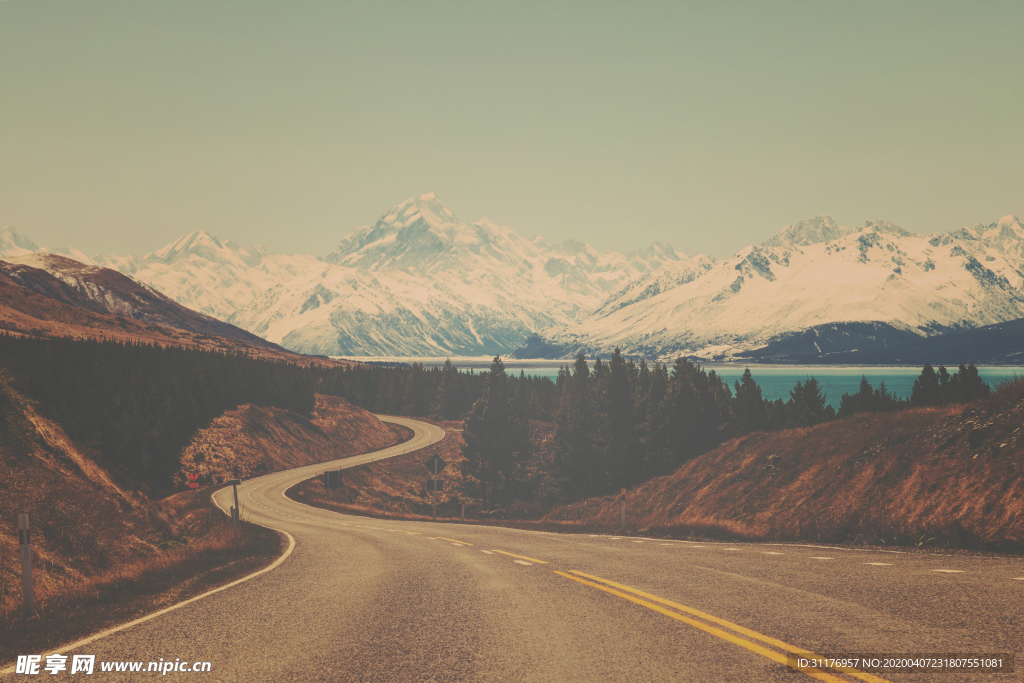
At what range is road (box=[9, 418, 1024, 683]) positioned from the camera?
7578 mm

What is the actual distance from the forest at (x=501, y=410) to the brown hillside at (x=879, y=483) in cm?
1711

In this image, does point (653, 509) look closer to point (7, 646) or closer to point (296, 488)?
point (296, 488)

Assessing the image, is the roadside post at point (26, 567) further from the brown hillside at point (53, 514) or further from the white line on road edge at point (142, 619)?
the white line on road edge at point (142, 619)

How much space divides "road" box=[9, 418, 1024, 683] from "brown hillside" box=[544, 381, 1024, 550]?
5789 mm

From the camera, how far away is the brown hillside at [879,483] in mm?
19688

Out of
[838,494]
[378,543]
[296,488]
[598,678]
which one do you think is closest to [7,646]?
[598,678]

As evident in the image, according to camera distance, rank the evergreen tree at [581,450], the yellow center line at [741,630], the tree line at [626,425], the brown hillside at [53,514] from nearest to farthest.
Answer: the yellow center line at [741,630], the brown hillside at [53,514], the tree line at [626,425], the evergreen tree at [581,450]

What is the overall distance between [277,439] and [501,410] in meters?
31.3

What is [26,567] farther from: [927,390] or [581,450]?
[927,390]

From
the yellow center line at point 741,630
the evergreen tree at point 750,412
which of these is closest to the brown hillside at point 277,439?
the evergreen tree at point 750,412

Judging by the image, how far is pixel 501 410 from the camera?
96688mm

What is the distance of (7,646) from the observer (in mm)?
8594

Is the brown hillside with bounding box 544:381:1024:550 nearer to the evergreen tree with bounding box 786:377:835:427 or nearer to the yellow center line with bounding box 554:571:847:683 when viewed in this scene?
the yellow center line with bounding box 554:571:847:683

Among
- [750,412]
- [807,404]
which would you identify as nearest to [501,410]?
[750,412]
